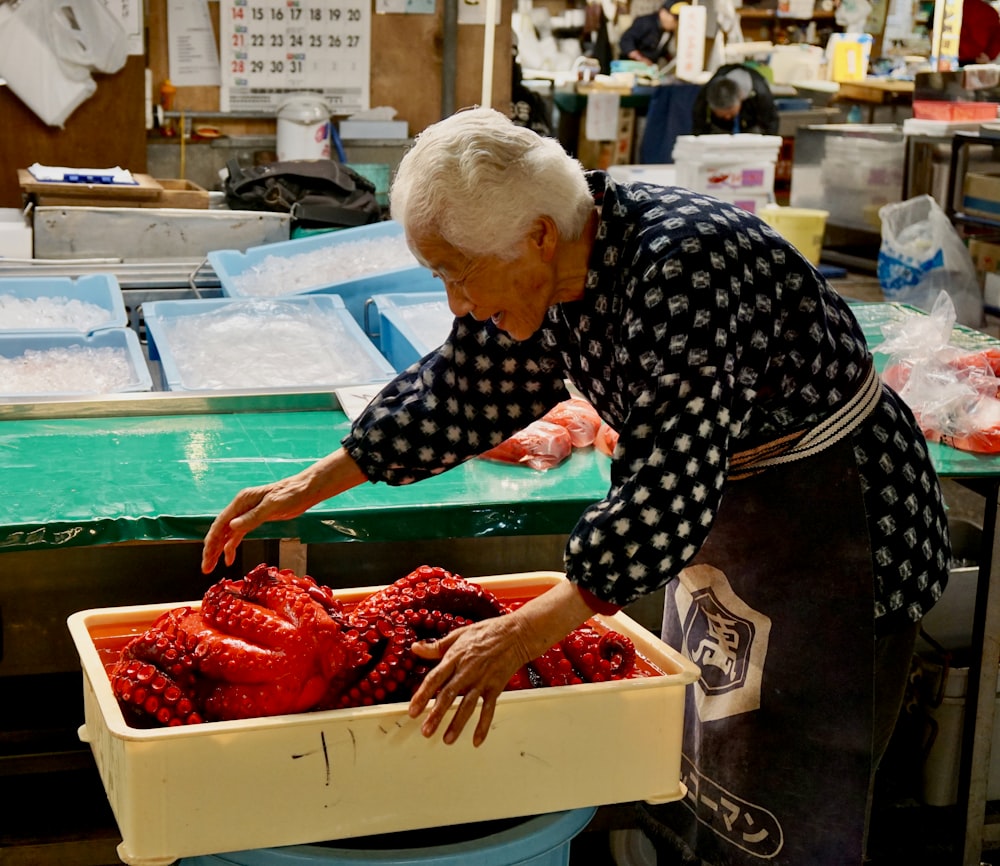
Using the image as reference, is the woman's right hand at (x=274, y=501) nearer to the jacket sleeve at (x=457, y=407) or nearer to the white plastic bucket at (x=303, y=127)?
the jacket sleeve at (x=457, y=407)

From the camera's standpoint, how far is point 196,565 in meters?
3.10

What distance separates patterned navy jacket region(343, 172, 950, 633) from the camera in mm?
1616

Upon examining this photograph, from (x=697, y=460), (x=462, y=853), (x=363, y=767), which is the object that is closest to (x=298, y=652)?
(x=363, y=767)

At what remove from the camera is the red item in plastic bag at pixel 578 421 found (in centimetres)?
284

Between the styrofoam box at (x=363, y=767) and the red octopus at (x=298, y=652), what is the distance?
2.1 inches

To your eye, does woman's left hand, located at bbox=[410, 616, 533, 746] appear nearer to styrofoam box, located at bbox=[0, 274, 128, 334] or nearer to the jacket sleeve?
the jacket sleeve

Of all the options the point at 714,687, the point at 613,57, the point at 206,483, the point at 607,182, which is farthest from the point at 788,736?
the point at 613,57

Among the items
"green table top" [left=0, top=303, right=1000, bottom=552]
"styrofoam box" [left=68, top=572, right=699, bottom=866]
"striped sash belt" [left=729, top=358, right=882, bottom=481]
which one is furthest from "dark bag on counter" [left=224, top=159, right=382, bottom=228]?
"styrofoam box" [left=68, top=572, right=699, bottom=866]

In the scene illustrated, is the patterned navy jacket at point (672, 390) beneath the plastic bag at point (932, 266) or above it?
above

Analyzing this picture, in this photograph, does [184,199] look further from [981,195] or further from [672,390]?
[981,195]

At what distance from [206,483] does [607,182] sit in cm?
111

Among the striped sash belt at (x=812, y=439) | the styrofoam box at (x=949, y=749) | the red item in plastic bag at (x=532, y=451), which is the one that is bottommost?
the styrofoam box at (x=949, y=749)

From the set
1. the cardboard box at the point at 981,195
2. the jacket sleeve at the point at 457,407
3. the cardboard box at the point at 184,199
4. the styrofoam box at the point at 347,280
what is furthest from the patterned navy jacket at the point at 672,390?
the cardboard box at the point at 981,195

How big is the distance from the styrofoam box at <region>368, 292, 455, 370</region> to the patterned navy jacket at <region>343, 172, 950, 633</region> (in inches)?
51.4
